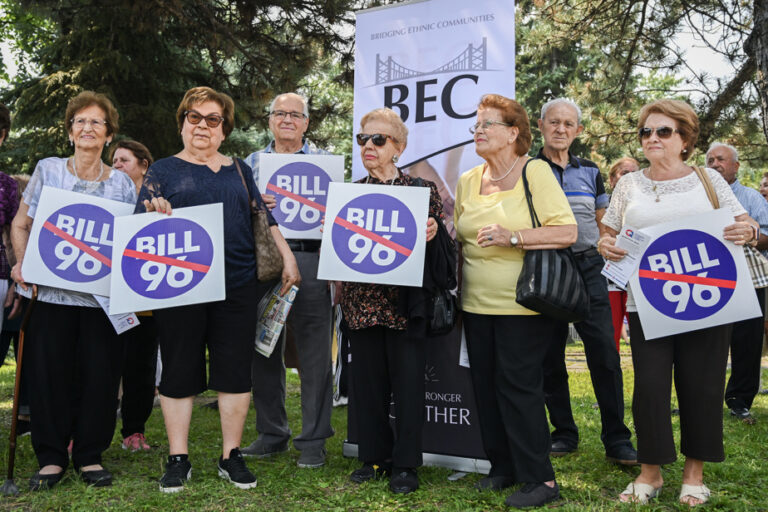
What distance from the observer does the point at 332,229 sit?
12.3 feet

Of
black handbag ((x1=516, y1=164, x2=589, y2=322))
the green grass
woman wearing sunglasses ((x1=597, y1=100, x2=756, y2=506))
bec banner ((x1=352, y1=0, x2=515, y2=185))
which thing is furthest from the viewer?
bec banner ((x1=352, y1=0, x2=515, y2=185))

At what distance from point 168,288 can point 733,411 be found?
198 inches

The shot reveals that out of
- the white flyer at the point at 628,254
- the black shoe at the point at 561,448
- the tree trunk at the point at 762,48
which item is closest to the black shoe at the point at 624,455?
the black shoe at the point at 561,448

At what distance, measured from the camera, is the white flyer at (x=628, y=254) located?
3.41 meters

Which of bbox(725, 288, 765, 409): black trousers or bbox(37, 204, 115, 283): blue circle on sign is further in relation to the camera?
bbox(725, 288, 765, 409): black trousers

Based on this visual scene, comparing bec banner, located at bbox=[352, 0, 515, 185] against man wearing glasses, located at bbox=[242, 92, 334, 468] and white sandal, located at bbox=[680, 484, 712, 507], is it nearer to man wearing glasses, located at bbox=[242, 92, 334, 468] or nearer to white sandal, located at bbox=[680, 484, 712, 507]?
man wearing glasses, located at bbox=[242, 92, 334, 468]

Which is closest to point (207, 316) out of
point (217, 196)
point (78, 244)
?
point (217, 196)

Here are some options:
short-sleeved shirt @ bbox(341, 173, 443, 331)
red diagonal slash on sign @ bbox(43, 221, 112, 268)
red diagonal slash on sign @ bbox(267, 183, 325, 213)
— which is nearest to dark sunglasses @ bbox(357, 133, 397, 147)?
short-sleeved shirt @ bbox(341, 173, 443, 331)

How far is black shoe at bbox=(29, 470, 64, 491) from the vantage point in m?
3.71

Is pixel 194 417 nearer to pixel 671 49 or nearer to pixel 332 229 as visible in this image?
pixel 332 229

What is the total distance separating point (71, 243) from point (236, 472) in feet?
5.11

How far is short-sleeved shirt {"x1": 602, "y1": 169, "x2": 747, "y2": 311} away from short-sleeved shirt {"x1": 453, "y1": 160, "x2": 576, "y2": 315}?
35 cm

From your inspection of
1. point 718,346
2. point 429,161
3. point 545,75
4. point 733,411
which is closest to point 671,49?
point 733,411

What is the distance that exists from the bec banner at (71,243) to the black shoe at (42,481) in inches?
41.1
